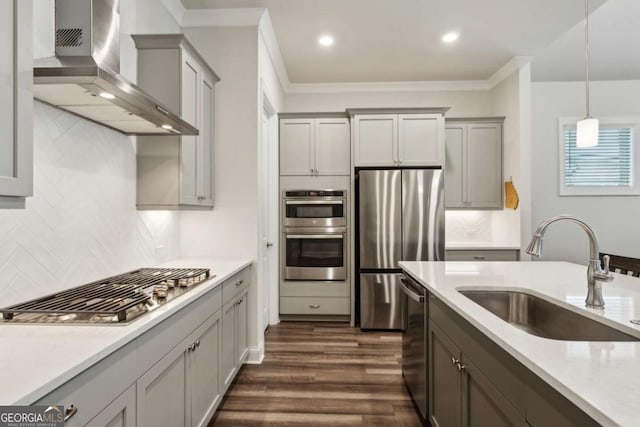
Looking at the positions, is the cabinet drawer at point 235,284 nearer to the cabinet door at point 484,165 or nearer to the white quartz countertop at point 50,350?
the white quartz countertop at point 50,350

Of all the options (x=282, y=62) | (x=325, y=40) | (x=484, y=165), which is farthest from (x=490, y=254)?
(x=282, y=62)

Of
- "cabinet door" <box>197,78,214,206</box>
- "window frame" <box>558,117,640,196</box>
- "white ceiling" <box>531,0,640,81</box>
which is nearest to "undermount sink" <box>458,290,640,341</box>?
"cabinet door" <box>197,78,214,206</box>

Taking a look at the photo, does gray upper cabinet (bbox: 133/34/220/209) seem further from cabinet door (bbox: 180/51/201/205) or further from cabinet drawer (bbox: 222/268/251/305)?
cabinet drawer (bbox: 222/268/251/305)

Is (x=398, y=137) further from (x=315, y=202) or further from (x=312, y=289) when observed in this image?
(x=312, y=289)

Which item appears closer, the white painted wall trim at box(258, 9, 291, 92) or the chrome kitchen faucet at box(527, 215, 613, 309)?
the chrome kitchen faucet at box(527, 215, 613, 309)

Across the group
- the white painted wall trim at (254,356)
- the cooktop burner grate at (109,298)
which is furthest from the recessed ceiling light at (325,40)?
the white painted wall trim at (254,356)

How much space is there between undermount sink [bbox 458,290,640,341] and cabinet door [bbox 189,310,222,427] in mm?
1408

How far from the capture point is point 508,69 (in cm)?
429

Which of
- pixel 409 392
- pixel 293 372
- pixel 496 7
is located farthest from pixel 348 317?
pixel 496 7

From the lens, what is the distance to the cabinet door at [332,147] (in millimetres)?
4305

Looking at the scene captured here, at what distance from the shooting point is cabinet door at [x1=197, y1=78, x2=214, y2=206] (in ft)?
9.11

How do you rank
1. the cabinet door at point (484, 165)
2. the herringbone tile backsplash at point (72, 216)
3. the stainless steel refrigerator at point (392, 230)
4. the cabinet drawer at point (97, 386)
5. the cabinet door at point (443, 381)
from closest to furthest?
the cabinet drawer at point (97, 386) < the herringbone tile backsplash at point (72, 216) < the cabinet door at point (443, 381) < the stainless steel refrigerator at point (392, 230) < the cabinet door at point (484, 165)

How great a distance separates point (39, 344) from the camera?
1079mm

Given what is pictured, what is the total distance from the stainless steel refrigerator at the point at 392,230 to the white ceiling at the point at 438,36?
4.32ft
